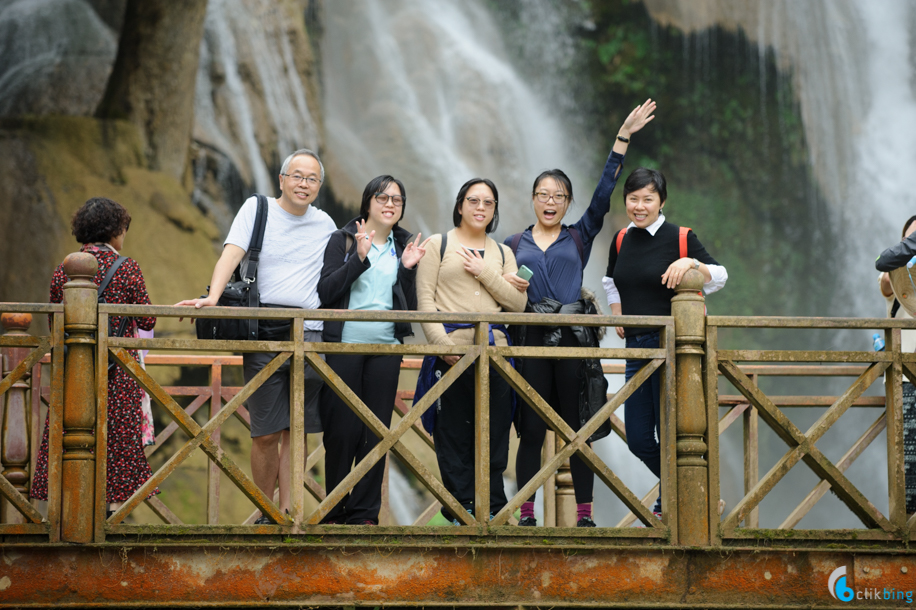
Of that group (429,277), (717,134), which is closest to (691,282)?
(429,277)

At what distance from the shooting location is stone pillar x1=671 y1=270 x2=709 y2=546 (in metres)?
4.10

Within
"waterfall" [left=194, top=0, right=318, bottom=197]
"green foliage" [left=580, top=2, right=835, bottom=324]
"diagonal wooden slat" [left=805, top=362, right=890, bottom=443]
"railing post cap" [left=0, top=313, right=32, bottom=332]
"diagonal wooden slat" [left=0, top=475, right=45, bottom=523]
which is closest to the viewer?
"diagonal wooden slat" [left=0, top=475, right=45, bottom=523]

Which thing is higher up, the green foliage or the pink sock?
the green foliage

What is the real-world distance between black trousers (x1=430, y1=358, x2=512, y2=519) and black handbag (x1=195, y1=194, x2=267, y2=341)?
0.93m

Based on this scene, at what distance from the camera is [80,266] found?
3.88m

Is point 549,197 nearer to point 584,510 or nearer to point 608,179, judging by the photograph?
point 608,179

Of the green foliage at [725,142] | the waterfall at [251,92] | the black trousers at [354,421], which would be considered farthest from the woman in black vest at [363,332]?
the green foliage at [725,142]

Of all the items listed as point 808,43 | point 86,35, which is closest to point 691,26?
point 808,43

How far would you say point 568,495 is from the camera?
5551 mm

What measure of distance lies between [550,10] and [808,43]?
18.0 ft

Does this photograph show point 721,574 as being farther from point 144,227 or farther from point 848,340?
point 848,340

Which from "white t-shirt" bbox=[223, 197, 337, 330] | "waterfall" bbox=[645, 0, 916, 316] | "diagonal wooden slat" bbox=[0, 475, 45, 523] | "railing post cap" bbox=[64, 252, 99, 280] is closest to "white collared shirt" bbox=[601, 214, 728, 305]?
"white t-shirt" bbox=[223, 197, 337, 330]

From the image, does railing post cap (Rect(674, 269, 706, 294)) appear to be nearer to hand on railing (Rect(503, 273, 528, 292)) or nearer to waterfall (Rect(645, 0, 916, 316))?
hand on railing (Rect(503, 273, 528, 292))

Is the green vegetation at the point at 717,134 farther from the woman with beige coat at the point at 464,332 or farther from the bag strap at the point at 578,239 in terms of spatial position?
the woman with beige coat at the point at 464,332
